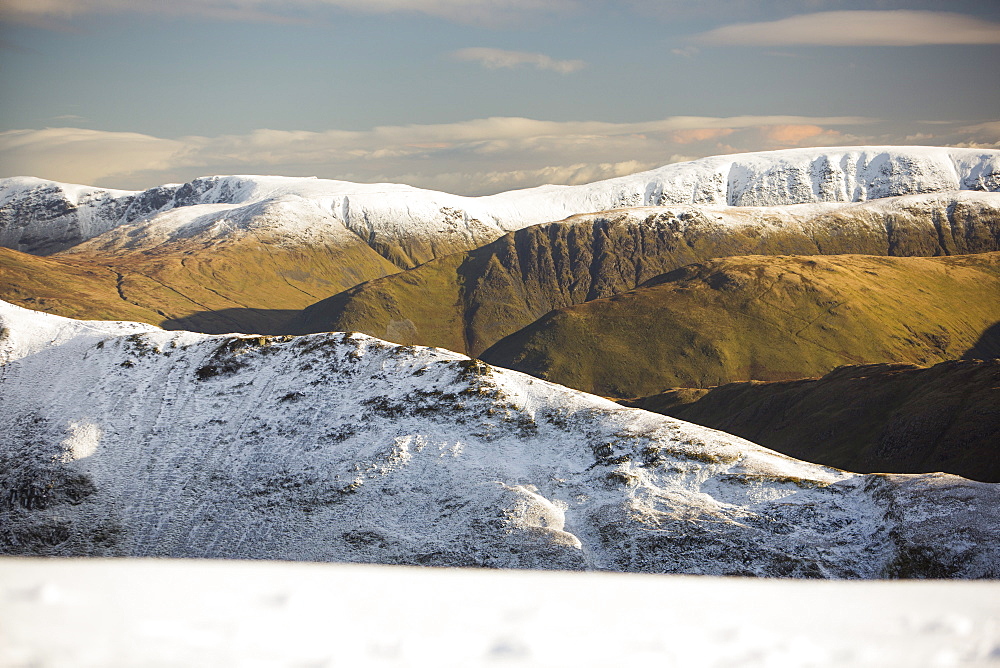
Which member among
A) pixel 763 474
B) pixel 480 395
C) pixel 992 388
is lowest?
pixel 992 388

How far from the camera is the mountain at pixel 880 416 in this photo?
4065 inches

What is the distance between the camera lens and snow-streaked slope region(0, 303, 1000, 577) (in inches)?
2100

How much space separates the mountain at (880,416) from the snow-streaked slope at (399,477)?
160ft

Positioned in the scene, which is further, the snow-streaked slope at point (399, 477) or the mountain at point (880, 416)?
the mountain at point (880, 416)

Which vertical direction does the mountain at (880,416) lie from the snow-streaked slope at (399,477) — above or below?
below

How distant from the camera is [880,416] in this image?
12281 cm

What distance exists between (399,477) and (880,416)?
90375 millimetres

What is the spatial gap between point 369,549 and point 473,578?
5193 cm

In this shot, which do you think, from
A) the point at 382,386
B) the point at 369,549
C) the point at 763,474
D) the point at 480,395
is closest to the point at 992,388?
the point at 763,474

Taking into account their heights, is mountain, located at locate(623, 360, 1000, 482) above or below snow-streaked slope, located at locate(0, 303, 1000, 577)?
below

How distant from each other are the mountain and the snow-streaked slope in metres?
48.8

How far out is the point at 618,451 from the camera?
66562 millimetres

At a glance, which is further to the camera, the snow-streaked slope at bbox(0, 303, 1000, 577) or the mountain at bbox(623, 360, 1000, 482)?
the mountain at bbox(623, 360, 1000, 482)

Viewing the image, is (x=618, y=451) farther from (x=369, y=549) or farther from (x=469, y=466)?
(x=369, y=549)
